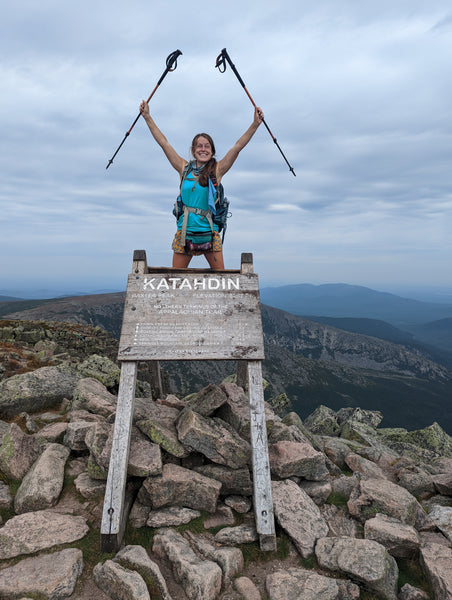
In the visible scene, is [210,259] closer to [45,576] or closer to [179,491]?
[179,491]

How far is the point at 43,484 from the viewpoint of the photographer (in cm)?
733

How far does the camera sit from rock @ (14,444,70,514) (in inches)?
277

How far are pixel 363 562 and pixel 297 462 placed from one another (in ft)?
7.77

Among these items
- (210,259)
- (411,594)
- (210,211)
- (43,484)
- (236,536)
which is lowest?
(411,594)

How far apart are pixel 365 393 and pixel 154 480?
189 metres

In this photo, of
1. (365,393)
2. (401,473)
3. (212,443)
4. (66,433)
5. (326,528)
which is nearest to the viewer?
(326,528)

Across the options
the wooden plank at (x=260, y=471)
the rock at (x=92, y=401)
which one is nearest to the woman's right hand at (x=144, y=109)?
the wooden plank at (x=260, y=471)

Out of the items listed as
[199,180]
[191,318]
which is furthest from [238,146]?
[191,318]

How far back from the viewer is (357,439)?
15531mm

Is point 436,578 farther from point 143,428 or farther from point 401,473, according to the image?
point 143,428

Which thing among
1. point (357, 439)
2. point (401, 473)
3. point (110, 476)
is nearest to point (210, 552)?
point (110, 476)

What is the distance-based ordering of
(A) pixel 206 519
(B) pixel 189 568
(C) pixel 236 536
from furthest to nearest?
1. (A) pixel 206 519
2. (C) pixel 236 536
3. (B) pixel 189 568

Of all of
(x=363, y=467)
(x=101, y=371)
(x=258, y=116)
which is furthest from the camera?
(x=101, y=371)

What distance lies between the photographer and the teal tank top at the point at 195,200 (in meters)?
8.71
